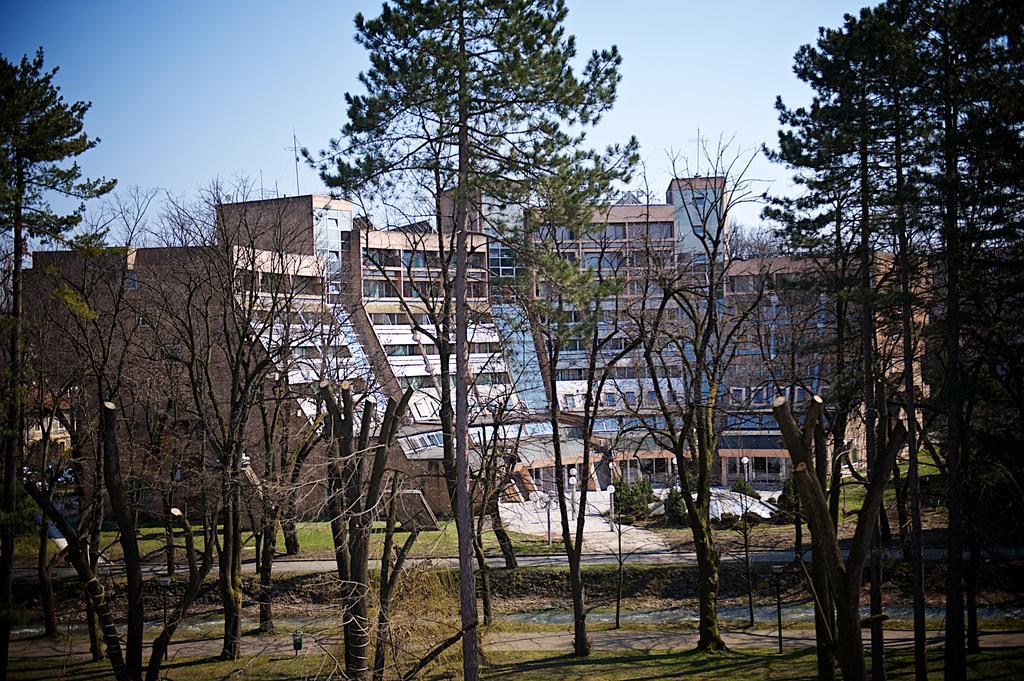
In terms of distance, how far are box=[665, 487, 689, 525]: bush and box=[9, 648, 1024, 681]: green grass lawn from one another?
35.9 ft

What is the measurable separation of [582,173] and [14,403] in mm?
10949

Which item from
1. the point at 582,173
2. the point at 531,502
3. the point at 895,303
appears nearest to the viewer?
the point at 582,173

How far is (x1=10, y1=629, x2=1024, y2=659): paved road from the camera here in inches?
726

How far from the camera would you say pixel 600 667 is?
56.2 feet

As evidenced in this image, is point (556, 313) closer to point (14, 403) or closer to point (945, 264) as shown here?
point (945, 264)

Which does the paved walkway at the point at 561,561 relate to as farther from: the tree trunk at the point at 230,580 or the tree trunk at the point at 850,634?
the tree trunk at the point at 850,634

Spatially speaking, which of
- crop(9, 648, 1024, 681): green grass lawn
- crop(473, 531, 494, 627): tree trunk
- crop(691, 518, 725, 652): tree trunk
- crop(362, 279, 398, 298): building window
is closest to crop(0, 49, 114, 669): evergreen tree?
crop(9, 648, 1024, 681): green grass lawn

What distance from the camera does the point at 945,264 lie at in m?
14.1

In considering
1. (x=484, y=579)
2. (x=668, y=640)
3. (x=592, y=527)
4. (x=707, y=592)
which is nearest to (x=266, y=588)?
(x=484, y=579)

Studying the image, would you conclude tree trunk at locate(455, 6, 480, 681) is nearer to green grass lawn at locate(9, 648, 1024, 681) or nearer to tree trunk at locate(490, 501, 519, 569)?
green grass lawn at locate(9, 648, 1024, 681)

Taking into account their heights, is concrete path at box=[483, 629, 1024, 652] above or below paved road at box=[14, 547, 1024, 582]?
below

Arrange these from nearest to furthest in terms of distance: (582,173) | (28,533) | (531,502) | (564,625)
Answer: (582,173) → (28,533) → (564,625) → (531,502)

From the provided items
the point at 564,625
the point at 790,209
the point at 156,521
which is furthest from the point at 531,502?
the point at 790,209

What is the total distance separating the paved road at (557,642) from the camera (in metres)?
18.4
